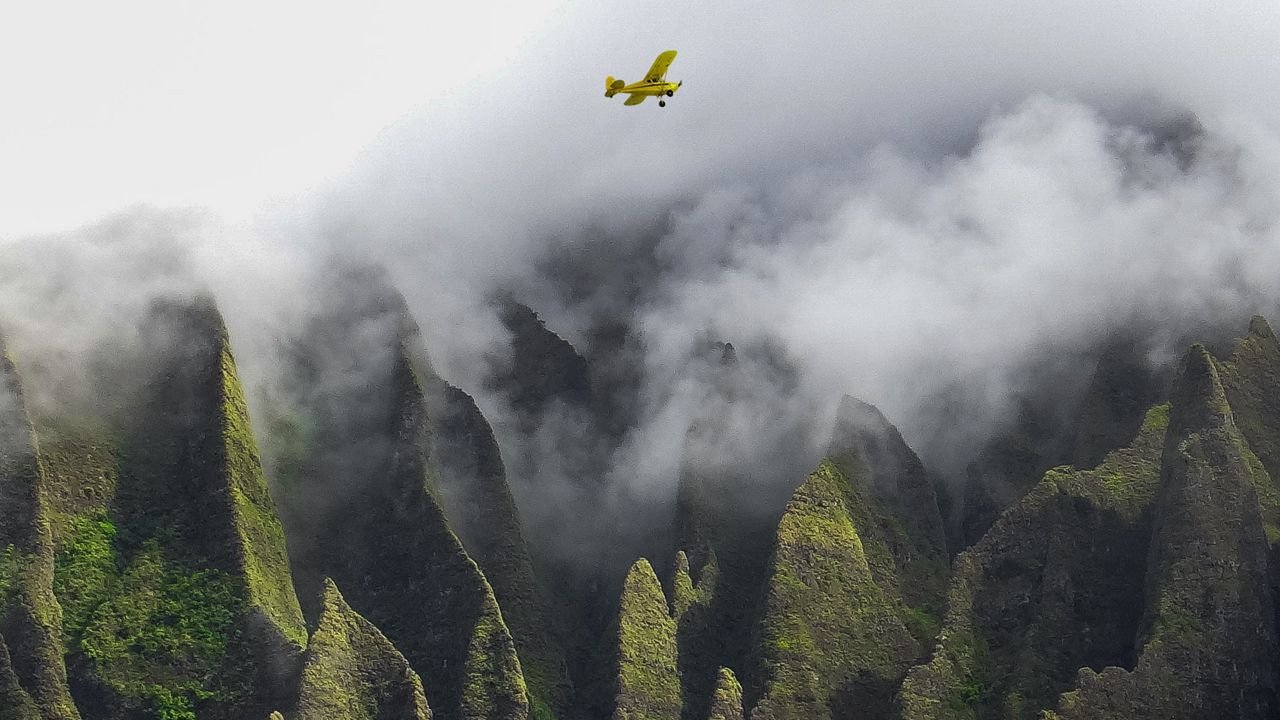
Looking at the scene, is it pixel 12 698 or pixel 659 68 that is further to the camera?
pixel 12 698

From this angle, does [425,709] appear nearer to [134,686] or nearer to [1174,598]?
[134,686]

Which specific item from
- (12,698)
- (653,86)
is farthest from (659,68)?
(12,698)

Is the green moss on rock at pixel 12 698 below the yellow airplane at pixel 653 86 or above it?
below

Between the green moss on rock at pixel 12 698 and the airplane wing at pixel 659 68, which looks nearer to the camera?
the airplane wing at pixel 659 68

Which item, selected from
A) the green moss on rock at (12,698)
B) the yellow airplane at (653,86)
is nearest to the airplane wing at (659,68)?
the yellow airplane at (653,86)

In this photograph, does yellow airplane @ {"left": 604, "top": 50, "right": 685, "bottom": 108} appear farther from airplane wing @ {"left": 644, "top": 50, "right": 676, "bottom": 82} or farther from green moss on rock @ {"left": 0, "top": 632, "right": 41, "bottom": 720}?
green moss on rock @ {"left": 0, "top": 632, "right": 41, "bottom": 720}

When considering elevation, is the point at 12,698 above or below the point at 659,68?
below

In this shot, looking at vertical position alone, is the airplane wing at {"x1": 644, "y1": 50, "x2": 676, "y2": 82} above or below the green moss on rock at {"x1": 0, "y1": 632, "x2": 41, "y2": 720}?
above

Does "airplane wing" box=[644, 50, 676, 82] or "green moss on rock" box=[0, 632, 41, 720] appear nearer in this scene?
"airplane wing" box=[644, 50, 676, 82]

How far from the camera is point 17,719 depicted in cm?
18862

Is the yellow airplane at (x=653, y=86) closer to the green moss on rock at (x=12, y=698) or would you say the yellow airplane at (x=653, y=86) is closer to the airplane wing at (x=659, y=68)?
the airplane wing at (x=659, y=68)

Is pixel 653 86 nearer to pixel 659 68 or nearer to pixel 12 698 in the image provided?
pixel 659 68

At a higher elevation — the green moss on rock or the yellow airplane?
the yellow airplane

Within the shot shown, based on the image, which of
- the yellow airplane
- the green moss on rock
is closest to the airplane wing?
the yellow airplane
